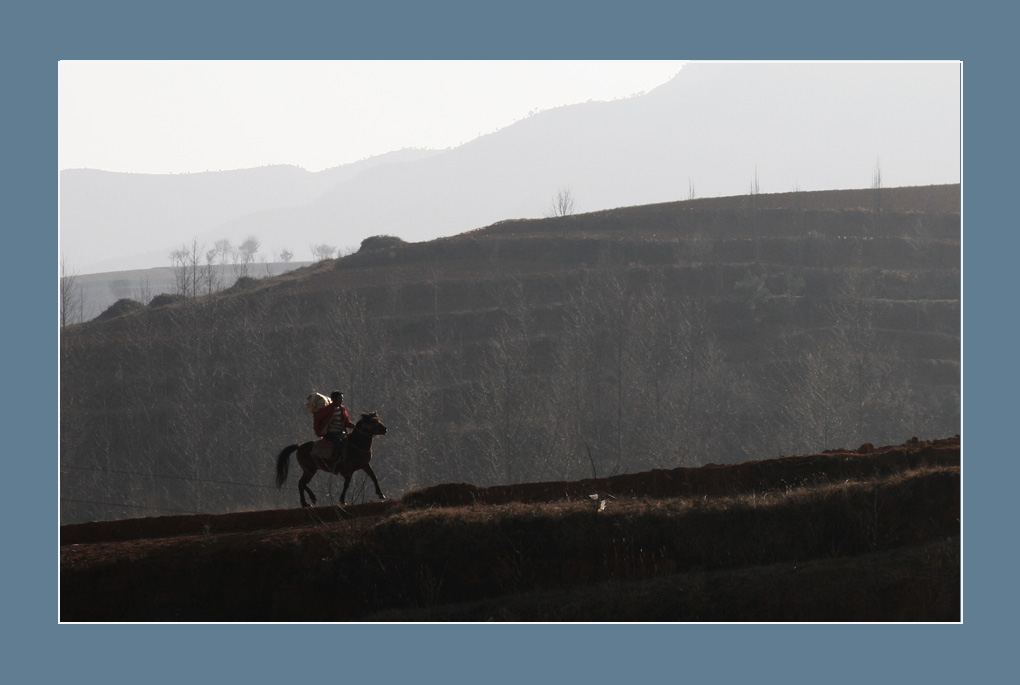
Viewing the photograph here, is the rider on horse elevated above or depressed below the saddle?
above

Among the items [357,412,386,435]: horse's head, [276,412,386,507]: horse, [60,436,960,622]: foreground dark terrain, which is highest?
[357,412,386,435]: horse's head

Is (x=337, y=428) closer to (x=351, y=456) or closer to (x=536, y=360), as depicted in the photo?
(x=351, y=456)

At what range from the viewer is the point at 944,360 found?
172 ft

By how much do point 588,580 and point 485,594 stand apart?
1.54 metres

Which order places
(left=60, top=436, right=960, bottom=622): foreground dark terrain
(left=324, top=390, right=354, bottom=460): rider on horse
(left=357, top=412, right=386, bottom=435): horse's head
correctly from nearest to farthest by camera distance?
(left=60, top=436, right=960, bottom=622): foreground dark terrain → (left=324, top=390, right=354, bottom=460): rider on horse → (left=357, top=412, right=386, bottom=435): horse's head

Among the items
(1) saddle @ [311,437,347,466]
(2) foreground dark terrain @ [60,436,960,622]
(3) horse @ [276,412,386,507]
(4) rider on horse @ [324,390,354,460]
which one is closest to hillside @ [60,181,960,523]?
(3) horse @ [276,412,386,507]

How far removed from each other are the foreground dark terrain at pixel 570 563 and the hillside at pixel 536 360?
30216 millimetres

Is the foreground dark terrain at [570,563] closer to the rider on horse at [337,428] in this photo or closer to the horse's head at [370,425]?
the rider on horse at [337,428]

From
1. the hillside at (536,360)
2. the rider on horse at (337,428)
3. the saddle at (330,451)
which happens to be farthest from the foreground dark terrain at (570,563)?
the hillside at (536,360)

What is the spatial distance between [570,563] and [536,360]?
1657 inches

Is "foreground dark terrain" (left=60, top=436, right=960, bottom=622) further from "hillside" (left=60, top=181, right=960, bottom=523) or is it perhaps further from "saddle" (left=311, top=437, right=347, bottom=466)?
"hillside" (left=60, top=181, right=960, bottom=523)

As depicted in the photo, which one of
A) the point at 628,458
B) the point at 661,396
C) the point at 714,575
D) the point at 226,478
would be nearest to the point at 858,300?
the point at 661,396

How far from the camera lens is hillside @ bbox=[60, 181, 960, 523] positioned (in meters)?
47.3

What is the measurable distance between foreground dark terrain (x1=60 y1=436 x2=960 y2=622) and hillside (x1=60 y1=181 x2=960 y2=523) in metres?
30.2
